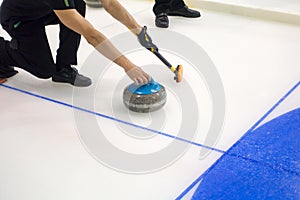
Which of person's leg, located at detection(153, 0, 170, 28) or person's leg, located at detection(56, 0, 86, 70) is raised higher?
person's leg, located at detection(56, 0, 86, 70)

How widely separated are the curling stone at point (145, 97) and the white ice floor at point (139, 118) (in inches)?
1.9

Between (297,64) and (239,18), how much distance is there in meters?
1.03

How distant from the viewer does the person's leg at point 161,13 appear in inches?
148

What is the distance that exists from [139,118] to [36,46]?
2.66 ft

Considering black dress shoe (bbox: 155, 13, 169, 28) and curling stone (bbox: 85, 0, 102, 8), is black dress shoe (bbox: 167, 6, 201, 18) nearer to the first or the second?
black dress shoe (bbox: 155, 13, 169, 28)

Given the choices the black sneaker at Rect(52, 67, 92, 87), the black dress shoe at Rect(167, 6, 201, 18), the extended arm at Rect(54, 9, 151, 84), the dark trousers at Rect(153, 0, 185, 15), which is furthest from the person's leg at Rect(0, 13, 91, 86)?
the black dress shoe at Rect(167, 6, 201, 18)

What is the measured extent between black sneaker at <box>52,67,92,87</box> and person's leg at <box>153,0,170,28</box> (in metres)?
1.15

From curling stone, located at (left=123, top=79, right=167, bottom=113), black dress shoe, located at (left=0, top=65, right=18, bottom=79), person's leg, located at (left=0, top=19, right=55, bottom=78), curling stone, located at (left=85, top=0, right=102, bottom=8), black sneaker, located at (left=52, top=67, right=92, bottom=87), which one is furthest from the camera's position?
curling stone, located at (left=85, top=0, right=102, bottom=8)

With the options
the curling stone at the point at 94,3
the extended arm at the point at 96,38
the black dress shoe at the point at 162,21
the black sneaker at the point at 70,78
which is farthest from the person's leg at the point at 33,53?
the curling stone at the point at 94,3

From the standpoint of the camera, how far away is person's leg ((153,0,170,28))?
12.3 feet

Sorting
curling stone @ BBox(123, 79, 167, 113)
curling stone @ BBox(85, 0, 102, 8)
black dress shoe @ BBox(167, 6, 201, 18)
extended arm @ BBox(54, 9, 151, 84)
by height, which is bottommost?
curling stone @ BBox(85, 0, 102, 8)

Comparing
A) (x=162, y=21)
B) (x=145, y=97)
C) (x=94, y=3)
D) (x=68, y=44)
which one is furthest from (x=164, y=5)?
(x=145, y=97)

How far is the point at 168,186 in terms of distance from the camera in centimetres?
196

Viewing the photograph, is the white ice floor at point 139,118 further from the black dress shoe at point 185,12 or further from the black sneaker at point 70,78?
the black dress shoe at point 185,12
